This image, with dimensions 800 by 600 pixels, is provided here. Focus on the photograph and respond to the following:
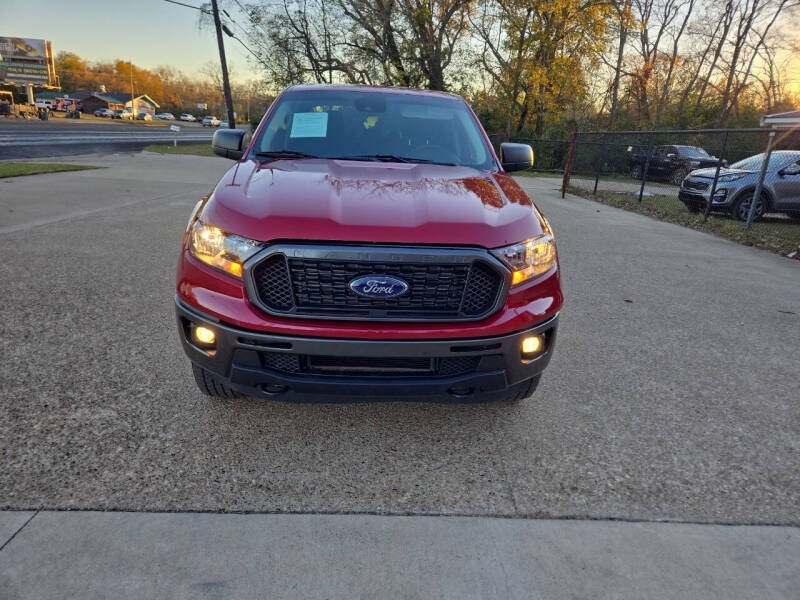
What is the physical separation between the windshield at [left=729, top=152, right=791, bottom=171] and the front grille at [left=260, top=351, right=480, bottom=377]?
1041cm

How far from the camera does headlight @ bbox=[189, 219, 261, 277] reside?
2.15m

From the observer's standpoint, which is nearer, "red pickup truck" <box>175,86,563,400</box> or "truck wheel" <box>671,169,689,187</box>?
"red pickup truck" <box>175,86,563,400</box>

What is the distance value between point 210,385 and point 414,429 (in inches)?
41.4

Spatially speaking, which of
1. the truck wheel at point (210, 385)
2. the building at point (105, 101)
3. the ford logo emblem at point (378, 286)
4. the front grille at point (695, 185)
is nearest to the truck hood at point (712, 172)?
the front grille at point (695, 185)

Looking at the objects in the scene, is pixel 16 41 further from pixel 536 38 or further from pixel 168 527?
pixel 168 527

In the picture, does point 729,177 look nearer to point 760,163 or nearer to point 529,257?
point 760,163

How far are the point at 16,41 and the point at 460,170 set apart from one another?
111 metres

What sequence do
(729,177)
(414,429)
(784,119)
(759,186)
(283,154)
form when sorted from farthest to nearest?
1. (784,119)
2. (729,177)
3. (759,186)
4. (283,154)
5. (414,429)

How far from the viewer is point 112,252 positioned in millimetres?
5703

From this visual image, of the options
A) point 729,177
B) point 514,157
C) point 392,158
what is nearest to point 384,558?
point 392,158

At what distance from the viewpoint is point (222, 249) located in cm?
221

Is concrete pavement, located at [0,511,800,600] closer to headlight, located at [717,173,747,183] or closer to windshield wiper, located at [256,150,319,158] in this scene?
windshield wiper, located at [256,150,319,158]

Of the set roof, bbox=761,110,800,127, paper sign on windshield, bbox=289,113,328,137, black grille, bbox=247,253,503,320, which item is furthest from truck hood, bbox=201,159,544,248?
roof, bbox=761,110,800,127

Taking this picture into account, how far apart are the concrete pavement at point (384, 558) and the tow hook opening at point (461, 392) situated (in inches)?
20.0
